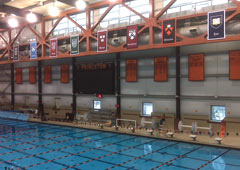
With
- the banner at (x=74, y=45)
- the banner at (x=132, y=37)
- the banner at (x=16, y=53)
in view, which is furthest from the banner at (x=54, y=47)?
the banner at (x=132, y=37)

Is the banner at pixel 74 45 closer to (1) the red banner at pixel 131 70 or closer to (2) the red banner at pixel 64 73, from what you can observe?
(1) the red banner at pixel 131 70

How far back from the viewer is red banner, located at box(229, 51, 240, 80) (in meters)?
16.7

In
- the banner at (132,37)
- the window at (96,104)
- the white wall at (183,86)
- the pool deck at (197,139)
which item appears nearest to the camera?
the pool deck at (197,139)

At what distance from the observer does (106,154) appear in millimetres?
13570

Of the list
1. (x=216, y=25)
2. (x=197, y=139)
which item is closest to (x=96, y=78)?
(x=197, y=139)

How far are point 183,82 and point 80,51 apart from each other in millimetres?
9525

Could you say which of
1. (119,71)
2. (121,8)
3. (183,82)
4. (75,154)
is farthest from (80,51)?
(75,154)

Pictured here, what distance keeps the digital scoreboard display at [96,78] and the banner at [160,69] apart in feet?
13.7

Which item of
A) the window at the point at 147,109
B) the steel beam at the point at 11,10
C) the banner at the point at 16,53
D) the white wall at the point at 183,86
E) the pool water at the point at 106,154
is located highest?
the steel beam at the point at 11,10

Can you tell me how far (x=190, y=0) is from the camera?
1908cm

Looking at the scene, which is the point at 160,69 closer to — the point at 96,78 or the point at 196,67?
the point at 196,67

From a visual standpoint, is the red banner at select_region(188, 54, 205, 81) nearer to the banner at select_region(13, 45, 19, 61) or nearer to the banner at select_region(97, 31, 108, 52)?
the banner at select_region(97, 31, 108, 52)

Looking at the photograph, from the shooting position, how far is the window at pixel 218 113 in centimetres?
1768

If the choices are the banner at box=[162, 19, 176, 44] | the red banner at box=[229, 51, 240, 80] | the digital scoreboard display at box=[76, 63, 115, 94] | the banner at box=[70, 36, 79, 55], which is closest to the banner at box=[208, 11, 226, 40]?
the banner at box=[162, 19, 176, 44]
